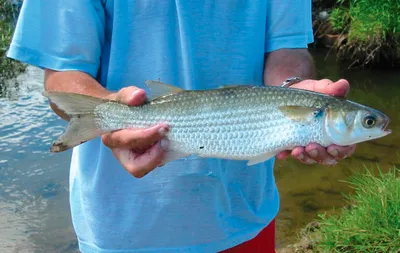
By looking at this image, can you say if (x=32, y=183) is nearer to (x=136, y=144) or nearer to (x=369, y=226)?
(x=369, y=226)

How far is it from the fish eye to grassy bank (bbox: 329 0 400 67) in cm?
945

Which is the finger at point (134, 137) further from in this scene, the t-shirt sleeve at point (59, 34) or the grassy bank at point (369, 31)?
the grassy bank at point (369, 31)

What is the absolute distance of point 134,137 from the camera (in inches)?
67.6

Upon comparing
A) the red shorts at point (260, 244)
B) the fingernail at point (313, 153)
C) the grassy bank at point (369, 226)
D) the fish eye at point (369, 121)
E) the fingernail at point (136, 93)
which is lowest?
the grassy bank at point (369, 226)

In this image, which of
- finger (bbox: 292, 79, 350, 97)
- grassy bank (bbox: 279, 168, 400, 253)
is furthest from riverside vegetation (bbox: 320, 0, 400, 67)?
finger (bbox: 292, 79, 350, 97)

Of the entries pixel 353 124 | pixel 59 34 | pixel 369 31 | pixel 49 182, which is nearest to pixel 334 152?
pixel 353 124

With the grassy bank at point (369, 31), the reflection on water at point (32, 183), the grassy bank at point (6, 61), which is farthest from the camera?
the grassy bank at point (6, 61)

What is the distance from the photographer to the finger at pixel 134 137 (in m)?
1.72

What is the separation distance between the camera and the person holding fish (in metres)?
1.84

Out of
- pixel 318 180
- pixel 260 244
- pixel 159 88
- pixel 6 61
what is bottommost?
pixel 6 61

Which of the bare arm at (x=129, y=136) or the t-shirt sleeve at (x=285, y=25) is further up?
the t-shirt sleeve at (x=285, y=25)

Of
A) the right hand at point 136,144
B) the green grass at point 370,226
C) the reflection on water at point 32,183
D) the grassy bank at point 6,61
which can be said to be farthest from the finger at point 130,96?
the grassy bank at point 6,61

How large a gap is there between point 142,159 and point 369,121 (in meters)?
0.80

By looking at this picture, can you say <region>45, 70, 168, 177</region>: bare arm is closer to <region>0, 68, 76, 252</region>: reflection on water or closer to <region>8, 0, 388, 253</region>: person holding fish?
<region>8, 0, 388, 253</region>: person holding fish
